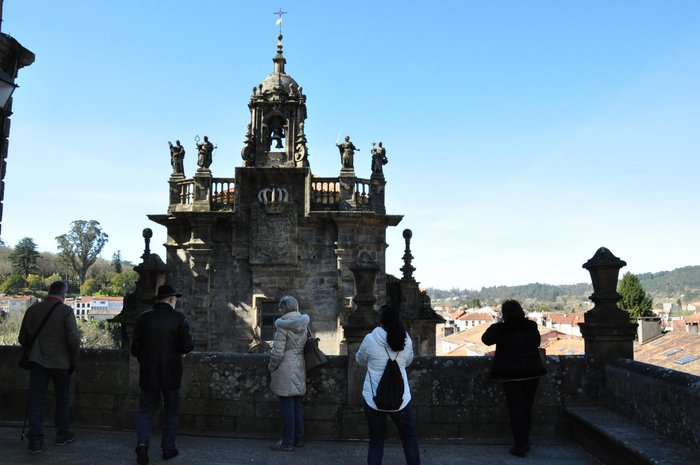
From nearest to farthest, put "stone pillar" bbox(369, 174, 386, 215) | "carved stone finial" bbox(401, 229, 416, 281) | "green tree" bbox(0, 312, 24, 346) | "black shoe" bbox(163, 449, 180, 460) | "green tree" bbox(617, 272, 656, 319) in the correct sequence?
"black shoe" bbox(163, 449, 180, 460), "stone pillar" bbox(369, 174, 386, 215), "carved stone finial" bbox(401, 229, 416, 281), "green tree" bbox(0, 312, 24, 346), "green tree" bbox(617, 272, 656, 319)

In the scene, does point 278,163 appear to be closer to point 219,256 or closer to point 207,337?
point 219,256

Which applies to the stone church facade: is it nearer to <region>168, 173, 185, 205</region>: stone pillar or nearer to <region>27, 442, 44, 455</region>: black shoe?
<region>168, 173, 185, 205</region>: stone pillar

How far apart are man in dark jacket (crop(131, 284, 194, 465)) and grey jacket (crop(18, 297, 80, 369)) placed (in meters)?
0.84

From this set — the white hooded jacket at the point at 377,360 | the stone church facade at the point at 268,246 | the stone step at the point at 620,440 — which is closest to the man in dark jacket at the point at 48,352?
the white hooded jacket at the point at 377,360

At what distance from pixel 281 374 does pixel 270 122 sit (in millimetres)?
13261

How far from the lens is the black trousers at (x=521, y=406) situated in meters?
5.60

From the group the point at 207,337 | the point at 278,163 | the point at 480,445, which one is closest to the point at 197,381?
the point at 480,445

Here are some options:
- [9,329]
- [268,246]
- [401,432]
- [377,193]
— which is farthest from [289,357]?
[9,329]

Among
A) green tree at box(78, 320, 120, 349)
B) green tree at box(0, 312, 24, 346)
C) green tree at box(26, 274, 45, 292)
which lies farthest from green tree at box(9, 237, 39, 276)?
green tree at box(78, 320, 120, 349)

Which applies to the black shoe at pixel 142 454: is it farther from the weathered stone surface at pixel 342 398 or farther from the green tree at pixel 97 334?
the green tree at pixel 97 334

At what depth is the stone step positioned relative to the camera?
4.41 m

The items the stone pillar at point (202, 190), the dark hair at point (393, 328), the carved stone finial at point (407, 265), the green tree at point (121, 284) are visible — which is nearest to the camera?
the dark hair at point (393, 328)

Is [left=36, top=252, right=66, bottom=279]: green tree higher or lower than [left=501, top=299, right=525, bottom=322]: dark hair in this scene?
higher

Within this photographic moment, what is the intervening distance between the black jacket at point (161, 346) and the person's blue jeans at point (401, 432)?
6.55ft
